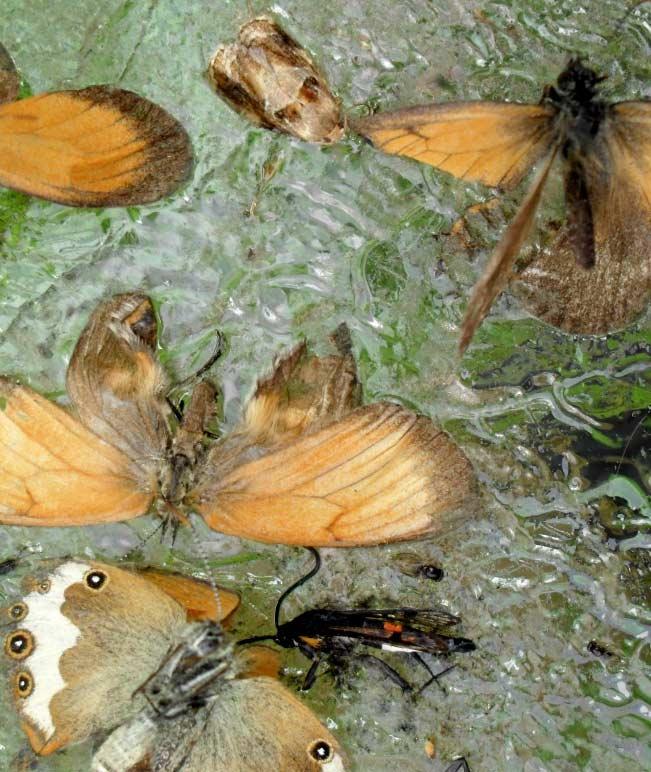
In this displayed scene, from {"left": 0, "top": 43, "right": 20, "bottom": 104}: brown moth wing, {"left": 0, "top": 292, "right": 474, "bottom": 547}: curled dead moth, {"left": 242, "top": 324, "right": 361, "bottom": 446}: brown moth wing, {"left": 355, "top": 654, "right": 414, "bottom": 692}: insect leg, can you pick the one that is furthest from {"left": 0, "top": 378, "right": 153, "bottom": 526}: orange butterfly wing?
{"left": 0, "top": 43, "right": 20, "bottom": 104}: brown moth wing

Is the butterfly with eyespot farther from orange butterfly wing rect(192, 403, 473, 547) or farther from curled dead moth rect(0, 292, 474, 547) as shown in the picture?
orange butterfly wing rect(192, 403, 473, 547)

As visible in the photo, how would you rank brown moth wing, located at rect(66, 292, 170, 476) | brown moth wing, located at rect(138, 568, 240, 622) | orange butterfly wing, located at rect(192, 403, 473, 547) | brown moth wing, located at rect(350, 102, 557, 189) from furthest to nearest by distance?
brown moth wing, located at rect(138, 568, 240, 622)
brown moth wing, located at rect(66, 292, 170, 476)
orange butterfly wing, located at rect(192, 403, 473, 547)
brown moth wing, located at rect(350, 102, 557, 189)

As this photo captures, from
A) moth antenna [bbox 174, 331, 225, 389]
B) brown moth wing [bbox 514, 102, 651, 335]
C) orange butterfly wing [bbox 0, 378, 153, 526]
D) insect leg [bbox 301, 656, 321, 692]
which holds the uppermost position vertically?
brown moth wing [bbox 514, 102, 651, 335]

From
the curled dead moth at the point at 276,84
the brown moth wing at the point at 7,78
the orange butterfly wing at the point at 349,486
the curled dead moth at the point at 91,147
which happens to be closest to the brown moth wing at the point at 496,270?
the orange butterfly wing at the point at 349,486

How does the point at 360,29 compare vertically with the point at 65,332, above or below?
above

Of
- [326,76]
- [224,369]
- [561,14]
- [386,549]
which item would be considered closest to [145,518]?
[224,369]

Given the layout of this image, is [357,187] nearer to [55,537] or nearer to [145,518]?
[145,518]
